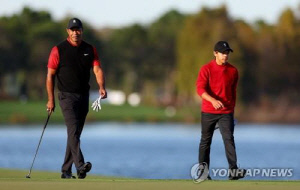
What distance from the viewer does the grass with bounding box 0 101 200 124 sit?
309 ft

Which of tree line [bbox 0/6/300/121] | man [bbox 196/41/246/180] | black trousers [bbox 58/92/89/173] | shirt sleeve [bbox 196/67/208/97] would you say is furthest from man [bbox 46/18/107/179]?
tree line [bbox 0/6/300/121]

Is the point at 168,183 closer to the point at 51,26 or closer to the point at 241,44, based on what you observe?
the point at 241,44

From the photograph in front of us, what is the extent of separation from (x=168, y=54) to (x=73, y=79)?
120 metres

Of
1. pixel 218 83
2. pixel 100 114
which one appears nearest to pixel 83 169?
pixel 218 83

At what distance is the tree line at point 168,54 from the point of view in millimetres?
100062

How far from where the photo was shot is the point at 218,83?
571 inches

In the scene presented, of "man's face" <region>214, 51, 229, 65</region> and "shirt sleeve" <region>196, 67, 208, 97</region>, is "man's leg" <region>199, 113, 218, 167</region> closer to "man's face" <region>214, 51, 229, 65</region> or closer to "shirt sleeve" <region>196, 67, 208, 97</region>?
"shirt sleeve" <region>196, 67, 208, 97</region>

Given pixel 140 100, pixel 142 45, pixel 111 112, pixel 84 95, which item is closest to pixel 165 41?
pixel 142 45

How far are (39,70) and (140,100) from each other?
1310 centimetres

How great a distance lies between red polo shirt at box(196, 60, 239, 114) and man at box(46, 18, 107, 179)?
4.18ft

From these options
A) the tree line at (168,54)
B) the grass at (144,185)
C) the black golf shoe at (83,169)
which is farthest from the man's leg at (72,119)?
the tree line at (168,54)

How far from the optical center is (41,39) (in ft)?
413

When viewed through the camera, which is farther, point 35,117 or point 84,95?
point 35,117

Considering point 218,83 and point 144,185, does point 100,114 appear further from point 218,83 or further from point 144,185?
point 144,185
